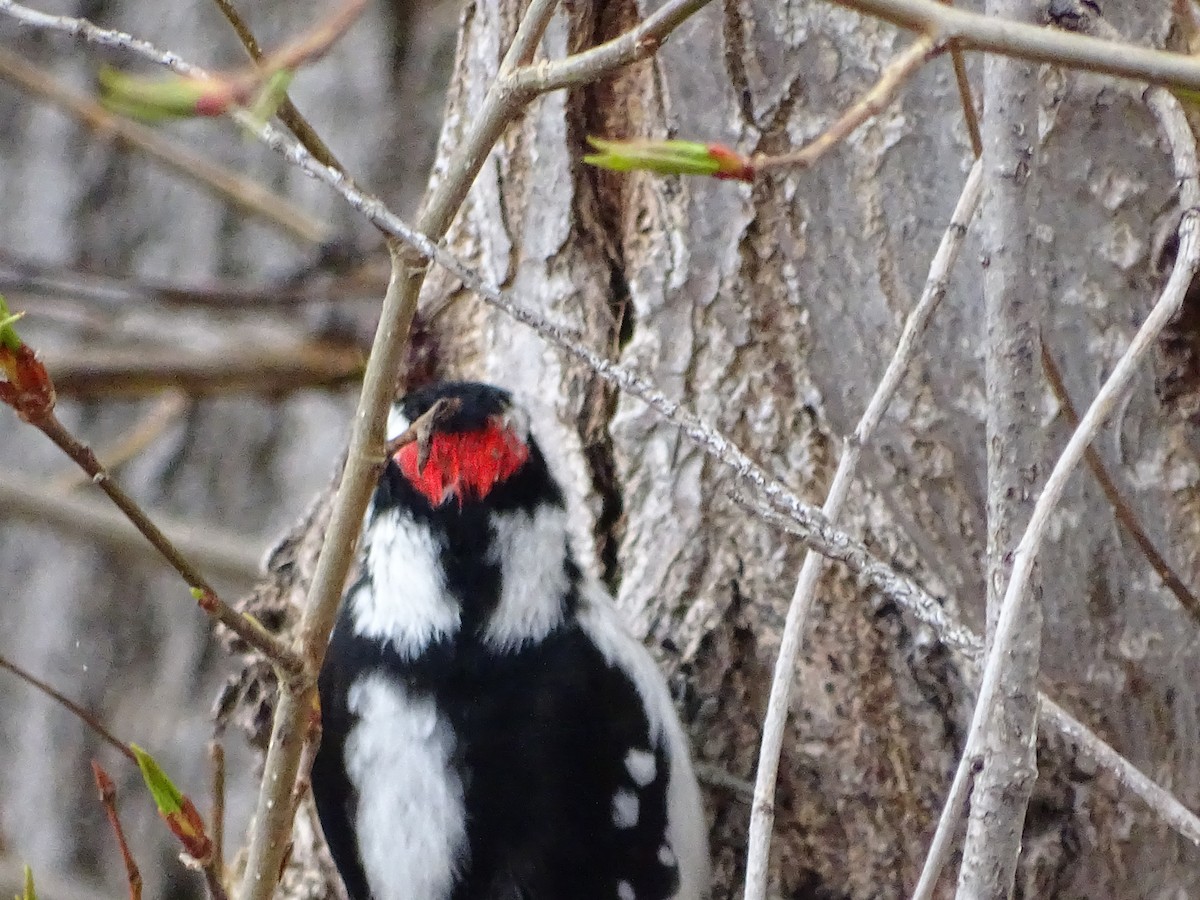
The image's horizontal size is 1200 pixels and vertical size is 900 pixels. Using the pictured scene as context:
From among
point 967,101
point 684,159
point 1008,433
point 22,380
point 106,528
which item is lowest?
point 106,528

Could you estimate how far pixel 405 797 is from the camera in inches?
59.8

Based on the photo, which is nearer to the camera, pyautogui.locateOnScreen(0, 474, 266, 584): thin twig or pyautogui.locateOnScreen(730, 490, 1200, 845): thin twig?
pyautogui.locateOnScreen(730, 490, 1200, 845): thin twig

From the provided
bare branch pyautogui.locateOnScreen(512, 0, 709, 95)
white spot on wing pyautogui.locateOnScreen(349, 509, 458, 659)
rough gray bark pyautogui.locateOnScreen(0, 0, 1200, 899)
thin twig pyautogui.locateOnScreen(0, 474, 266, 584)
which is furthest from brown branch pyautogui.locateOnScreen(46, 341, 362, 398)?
bare branch pyautogui.locateOnScreen(512, 0, 709, 95)

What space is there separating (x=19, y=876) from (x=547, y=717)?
144cm

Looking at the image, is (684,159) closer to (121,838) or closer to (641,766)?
(121,838)

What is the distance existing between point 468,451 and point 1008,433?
25.5 inches

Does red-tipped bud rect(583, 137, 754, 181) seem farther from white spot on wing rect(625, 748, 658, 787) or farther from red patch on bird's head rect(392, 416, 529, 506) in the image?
white spot on wing rect(625, 748, 658, 787)

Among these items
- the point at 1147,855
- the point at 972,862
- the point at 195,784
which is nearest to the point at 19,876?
the point at 195,784

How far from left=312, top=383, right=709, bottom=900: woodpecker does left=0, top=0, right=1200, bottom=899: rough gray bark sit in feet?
0.57

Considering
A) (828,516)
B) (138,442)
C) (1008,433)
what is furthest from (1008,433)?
(138,442)

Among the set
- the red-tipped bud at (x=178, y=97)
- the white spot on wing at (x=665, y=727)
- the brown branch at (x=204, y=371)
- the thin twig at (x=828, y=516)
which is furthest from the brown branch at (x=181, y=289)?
the red-tipped bud at (x=178, y=97)

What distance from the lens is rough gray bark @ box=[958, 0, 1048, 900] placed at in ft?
3.05

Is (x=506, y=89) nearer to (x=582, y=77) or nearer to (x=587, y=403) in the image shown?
(x=582, y=77)

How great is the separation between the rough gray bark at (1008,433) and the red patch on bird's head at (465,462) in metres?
0.61
